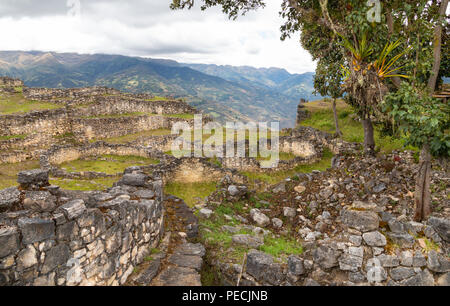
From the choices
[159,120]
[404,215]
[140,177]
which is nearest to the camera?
[140,177]

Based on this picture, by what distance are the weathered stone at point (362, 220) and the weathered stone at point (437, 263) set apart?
122 cm

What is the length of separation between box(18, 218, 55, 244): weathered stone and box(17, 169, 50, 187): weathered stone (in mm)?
1044

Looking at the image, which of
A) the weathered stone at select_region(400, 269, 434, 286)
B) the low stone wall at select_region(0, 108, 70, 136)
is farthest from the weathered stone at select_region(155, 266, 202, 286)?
the low stone wall at select_region(0, 108, 70, 136)

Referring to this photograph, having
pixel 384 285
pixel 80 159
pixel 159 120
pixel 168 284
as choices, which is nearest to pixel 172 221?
pixel 168 284

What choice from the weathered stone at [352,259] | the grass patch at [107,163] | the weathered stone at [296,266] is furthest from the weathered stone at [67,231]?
the grass patch at [107,163]

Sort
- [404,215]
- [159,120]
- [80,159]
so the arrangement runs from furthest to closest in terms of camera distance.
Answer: [159,120] < [80,159] < [404,215]

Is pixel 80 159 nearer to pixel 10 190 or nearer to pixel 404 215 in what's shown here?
pixel 10 190

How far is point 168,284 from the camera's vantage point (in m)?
5.79

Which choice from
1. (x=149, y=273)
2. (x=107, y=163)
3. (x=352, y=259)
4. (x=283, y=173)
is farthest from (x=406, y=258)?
(x=107, y=163)

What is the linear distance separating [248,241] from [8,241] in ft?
18.5

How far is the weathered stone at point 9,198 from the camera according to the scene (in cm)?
440

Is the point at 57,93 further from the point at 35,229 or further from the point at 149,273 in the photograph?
the point at 35,229

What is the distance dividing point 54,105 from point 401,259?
1323 inches

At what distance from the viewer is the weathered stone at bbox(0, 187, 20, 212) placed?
14.4 feet
